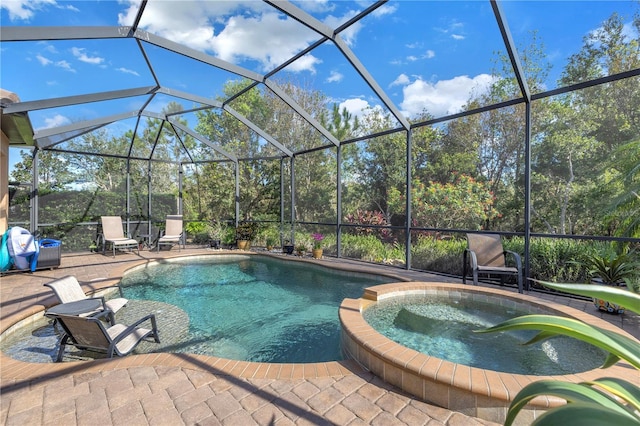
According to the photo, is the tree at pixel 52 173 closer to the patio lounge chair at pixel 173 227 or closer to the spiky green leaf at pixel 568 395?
the patio lounge chair at pixel 173 227

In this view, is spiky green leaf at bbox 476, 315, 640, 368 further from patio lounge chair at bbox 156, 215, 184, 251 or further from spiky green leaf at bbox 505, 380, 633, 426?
patio lounge chair at bbox 156, 215, 184, 251

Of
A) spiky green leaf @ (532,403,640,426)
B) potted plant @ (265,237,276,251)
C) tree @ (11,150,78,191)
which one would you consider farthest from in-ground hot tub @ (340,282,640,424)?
tree @ (11,150,78,191)

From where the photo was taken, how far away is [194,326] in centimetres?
427

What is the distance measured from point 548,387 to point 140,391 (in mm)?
2708

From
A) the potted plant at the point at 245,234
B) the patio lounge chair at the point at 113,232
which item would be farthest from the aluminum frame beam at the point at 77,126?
the potted plant at the point at 245,234

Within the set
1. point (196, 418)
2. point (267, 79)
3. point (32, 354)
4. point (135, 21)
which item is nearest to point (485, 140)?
point (267, 79)

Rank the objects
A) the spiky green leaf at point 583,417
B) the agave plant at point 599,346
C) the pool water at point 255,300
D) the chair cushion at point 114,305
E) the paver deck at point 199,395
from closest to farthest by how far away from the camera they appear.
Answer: the spiky green leaf at point 583,417
the agave plant at point 599,346
the paver deck at point 199,395
the pool water at point 255,300
the chair cushion at point 114,305

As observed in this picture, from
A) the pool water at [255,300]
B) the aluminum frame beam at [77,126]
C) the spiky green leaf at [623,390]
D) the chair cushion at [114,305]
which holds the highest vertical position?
the aluminum frame beam at [77,126]

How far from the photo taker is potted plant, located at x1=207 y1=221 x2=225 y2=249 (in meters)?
10.6

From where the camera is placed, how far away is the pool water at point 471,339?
2879mm

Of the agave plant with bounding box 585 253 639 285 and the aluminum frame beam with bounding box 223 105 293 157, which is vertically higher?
the aluminum frame beam with bounding box 223 105 293 157

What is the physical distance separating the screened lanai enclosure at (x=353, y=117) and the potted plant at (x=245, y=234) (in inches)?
17.8

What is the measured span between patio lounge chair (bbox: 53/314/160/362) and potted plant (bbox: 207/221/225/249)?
7.44 meters

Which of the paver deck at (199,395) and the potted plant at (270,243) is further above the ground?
the potted plant at (270,243)
